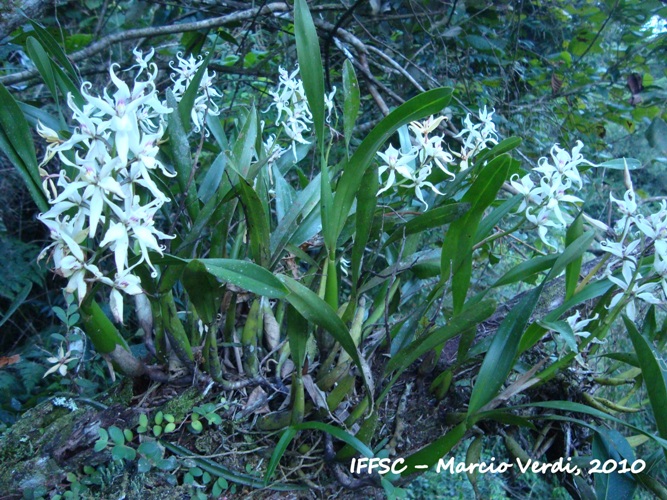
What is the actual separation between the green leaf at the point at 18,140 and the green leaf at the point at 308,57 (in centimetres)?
39

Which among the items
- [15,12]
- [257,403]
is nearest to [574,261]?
[257,403]

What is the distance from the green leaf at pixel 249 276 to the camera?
2.07ft

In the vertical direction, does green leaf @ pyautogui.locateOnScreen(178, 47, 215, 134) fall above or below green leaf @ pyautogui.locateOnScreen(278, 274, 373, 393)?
above

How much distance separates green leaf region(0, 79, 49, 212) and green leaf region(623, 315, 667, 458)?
0.85 metres

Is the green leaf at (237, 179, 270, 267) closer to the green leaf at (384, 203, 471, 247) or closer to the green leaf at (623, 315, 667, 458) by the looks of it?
the green leaf at (384, 203, 471, 247)

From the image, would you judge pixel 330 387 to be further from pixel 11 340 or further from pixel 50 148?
pixel 11 340

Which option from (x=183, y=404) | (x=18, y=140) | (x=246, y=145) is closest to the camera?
(x=18, y=140)

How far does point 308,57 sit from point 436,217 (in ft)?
1.02

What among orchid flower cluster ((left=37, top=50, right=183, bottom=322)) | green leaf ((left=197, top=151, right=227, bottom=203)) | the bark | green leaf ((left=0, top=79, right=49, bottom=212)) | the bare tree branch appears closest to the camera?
orchid flower cluster ((left=37, top=50, right=183, bottom=322))

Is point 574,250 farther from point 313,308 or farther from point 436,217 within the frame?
point 313,308

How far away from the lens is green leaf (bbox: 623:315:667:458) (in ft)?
2.38

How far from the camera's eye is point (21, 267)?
1886mm

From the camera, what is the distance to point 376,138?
2.47ft

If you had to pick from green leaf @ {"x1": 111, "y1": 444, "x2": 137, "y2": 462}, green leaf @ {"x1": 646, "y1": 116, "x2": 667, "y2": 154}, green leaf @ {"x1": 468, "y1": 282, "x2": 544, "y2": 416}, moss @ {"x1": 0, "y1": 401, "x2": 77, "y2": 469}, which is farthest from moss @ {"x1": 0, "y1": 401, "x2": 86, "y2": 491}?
green leaf @ {"x1": 646, "y1": 116, "x2": 667, "y2": 154}
